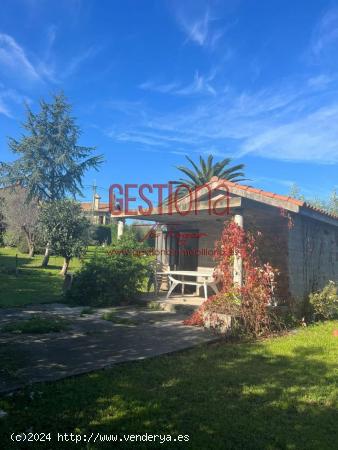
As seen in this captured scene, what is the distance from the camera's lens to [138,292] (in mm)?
11164

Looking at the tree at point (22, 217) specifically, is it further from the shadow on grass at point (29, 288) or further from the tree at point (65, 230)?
the shadow on grass at point (29, 288)

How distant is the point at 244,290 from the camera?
7.97m

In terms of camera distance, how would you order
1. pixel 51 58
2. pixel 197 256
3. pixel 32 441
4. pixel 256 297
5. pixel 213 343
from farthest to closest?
pixel 51 58
pixel 197 256
pixel 256 297
pixel 213 343
pixel 32 441

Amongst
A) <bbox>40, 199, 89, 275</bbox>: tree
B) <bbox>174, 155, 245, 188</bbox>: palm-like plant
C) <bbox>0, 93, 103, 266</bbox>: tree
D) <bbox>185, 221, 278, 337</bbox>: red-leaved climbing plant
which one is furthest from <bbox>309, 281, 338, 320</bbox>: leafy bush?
<bbox>0, 93, 103, 266</bbox>: tree

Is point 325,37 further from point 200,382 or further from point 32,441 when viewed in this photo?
point 32,441

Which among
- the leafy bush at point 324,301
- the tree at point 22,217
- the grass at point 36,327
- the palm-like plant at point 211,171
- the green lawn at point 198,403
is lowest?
the green lawn at point 198,403

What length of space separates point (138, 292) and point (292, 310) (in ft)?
14.6

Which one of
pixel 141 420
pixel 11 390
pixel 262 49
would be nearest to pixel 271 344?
pixel 141 420

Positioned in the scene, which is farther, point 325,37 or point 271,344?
point 325,37

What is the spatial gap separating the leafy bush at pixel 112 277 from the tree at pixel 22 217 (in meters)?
17.5

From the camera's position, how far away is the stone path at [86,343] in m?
4.86

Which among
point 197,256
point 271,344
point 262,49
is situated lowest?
point 271,344

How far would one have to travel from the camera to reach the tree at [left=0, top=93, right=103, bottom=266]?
29797 millimetres

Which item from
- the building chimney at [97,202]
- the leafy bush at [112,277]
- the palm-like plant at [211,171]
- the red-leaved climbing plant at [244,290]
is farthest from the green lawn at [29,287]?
the building chimney at [97,202]
